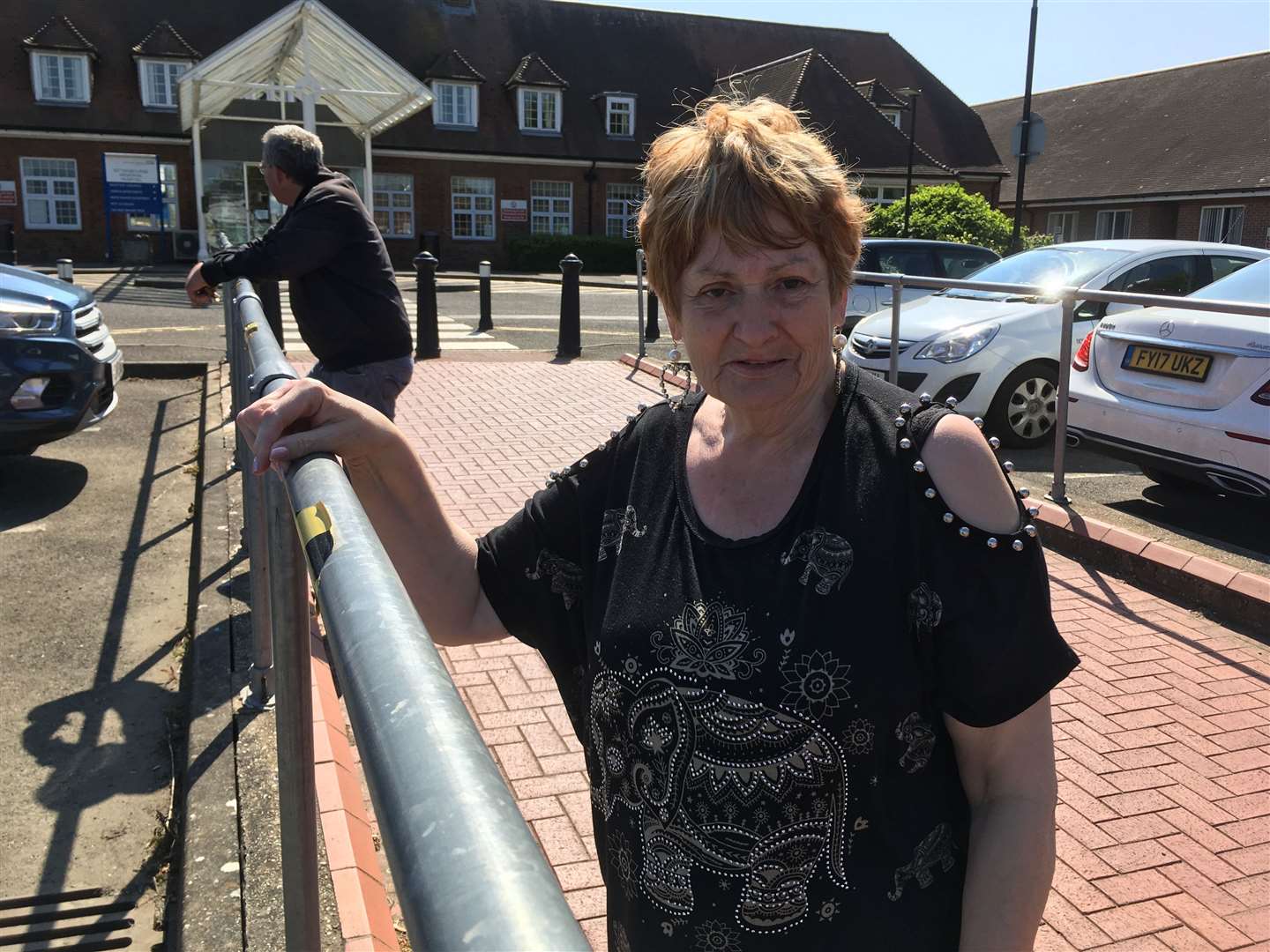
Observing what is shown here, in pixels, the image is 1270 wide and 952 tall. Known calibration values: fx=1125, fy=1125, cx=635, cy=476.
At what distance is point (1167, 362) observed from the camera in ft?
21.2

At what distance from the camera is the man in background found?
4.94 meters

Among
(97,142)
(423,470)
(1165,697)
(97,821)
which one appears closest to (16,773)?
(97,821)

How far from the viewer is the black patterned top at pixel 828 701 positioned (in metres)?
1.50

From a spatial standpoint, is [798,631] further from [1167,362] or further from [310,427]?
[1167,362]

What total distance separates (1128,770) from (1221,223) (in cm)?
3600

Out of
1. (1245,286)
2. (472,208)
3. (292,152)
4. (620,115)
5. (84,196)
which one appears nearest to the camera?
(292,152)

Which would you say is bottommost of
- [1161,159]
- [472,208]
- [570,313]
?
[570,313]

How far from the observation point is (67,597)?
5.43m

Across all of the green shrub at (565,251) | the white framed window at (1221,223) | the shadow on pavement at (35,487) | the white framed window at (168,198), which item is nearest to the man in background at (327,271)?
the shadow on pavement at (35,487)

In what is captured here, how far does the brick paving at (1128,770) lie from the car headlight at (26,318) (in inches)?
118

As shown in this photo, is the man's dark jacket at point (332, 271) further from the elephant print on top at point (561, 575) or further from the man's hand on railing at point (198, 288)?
the elephant print on top at point (561, 575)

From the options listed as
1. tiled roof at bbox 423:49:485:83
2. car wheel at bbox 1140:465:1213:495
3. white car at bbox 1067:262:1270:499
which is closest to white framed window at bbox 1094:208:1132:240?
tiled roof at bbox 423:49:485:83

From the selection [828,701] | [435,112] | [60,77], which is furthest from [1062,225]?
[828,701]

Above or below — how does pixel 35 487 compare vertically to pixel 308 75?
below
